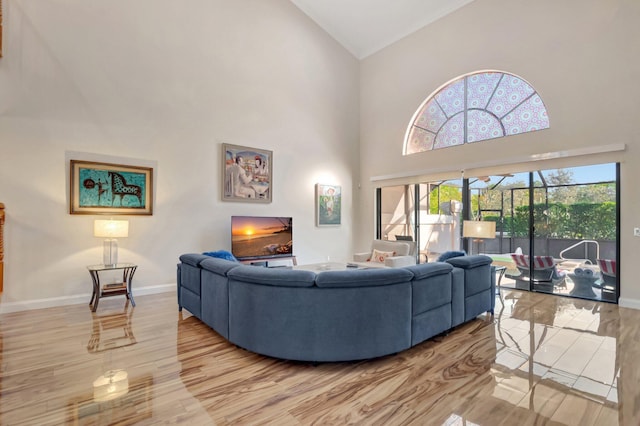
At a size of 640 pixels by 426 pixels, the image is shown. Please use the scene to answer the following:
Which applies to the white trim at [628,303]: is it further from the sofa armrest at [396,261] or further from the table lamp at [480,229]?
the sofa armrest at [396,261]

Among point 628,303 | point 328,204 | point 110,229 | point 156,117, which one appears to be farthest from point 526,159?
point 110,229

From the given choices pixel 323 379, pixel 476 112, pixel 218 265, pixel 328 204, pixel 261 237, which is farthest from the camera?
pixel 328 204

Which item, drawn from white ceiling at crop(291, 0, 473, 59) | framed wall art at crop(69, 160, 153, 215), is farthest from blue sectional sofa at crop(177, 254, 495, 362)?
white ceiling at crop(291, 0, 473, 59)

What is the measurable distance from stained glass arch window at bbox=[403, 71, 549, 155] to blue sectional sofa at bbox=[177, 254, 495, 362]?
4.15 m

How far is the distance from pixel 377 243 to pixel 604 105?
13.7ft

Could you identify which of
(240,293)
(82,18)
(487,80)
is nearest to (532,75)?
(487,80)

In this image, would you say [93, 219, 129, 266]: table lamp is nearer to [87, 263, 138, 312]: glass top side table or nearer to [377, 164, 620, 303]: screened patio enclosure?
[87, 263, 138, 312]: glass top side table

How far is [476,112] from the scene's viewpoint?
6219 millimetres

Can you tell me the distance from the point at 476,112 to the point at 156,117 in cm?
595

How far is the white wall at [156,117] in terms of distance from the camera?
4246mm

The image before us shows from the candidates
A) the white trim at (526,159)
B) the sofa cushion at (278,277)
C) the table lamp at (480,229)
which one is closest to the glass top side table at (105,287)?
the sofa cushion at (278,277)

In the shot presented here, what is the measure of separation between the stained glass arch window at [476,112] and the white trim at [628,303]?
2.86 meters

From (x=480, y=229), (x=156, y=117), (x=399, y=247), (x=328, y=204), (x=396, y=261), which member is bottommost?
(x=396, y=261)

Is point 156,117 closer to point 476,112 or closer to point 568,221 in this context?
point 476,112
